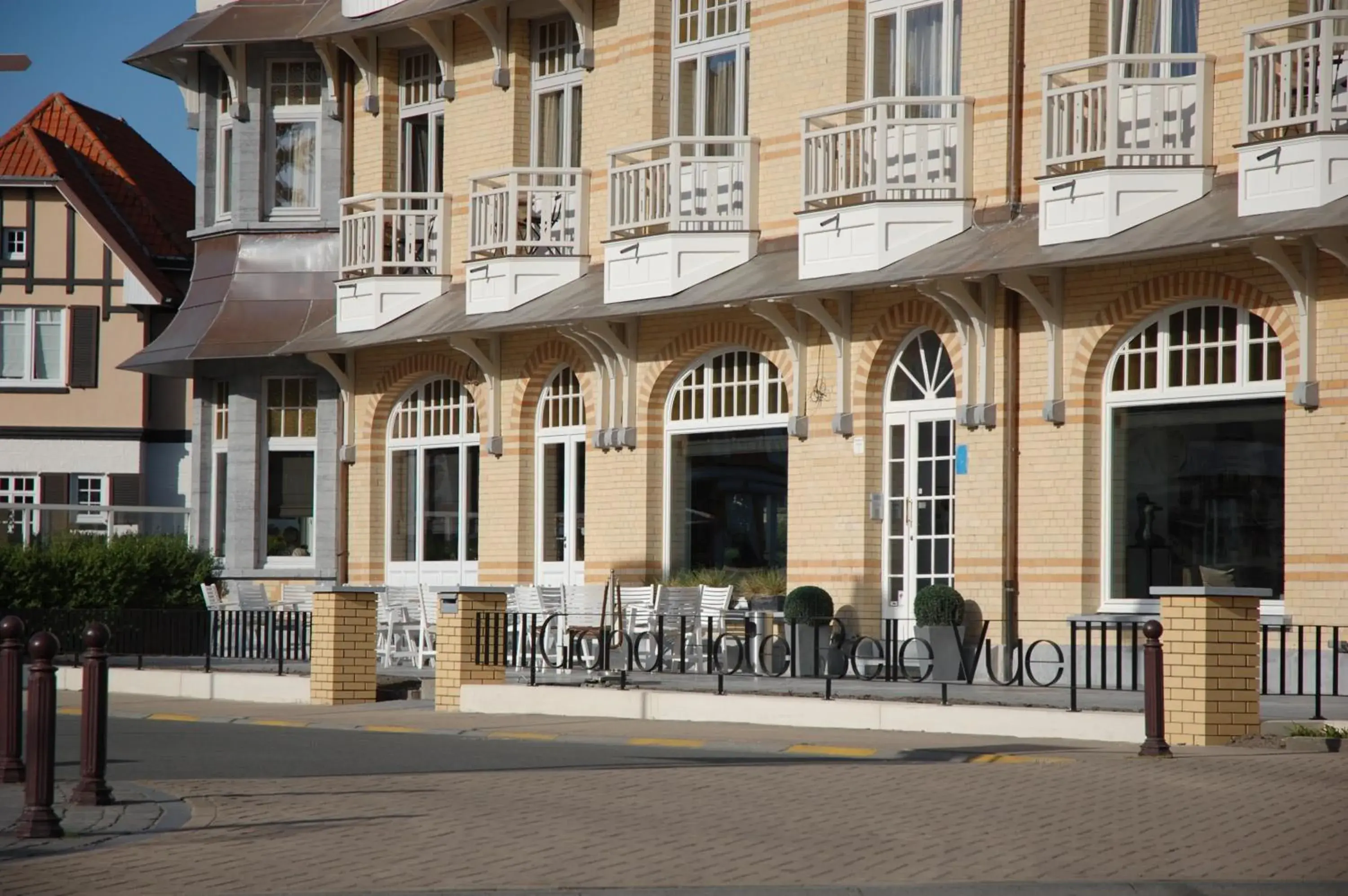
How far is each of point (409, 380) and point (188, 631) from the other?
485 centimetres

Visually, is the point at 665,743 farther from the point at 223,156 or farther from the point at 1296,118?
the point at 223,156

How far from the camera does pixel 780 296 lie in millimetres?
20281

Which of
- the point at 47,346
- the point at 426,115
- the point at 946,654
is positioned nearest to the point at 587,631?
the point at 946,654

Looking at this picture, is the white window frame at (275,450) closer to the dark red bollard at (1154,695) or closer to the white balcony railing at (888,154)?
the white balcony railing at (888,154)

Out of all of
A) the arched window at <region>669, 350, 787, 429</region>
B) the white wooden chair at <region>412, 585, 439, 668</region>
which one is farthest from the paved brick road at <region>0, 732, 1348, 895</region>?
the white wooden chair at <region>412, 585, 439, 668</region>

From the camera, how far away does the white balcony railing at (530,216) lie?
23734 millimetres

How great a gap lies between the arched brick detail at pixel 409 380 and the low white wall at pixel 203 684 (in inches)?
217

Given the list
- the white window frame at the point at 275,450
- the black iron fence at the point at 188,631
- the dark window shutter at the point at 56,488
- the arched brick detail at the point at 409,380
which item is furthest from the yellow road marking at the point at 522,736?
the dark window shutter at the point at 56,488

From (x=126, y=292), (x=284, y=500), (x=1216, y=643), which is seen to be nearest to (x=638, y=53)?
(x=284, y=500)

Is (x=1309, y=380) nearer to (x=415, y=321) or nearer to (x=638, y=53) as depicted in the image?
(x=638, y=53)

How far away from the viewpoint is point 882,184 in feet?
64.5

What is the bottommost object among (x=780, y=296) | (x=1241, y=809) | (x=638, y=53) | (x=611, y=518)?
(x=1241, y=809)

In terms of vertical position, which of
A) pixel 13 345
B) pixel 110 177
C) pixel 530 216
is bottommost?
pixel 13 345

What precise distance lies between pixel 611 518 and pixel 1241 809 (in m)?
13.7
